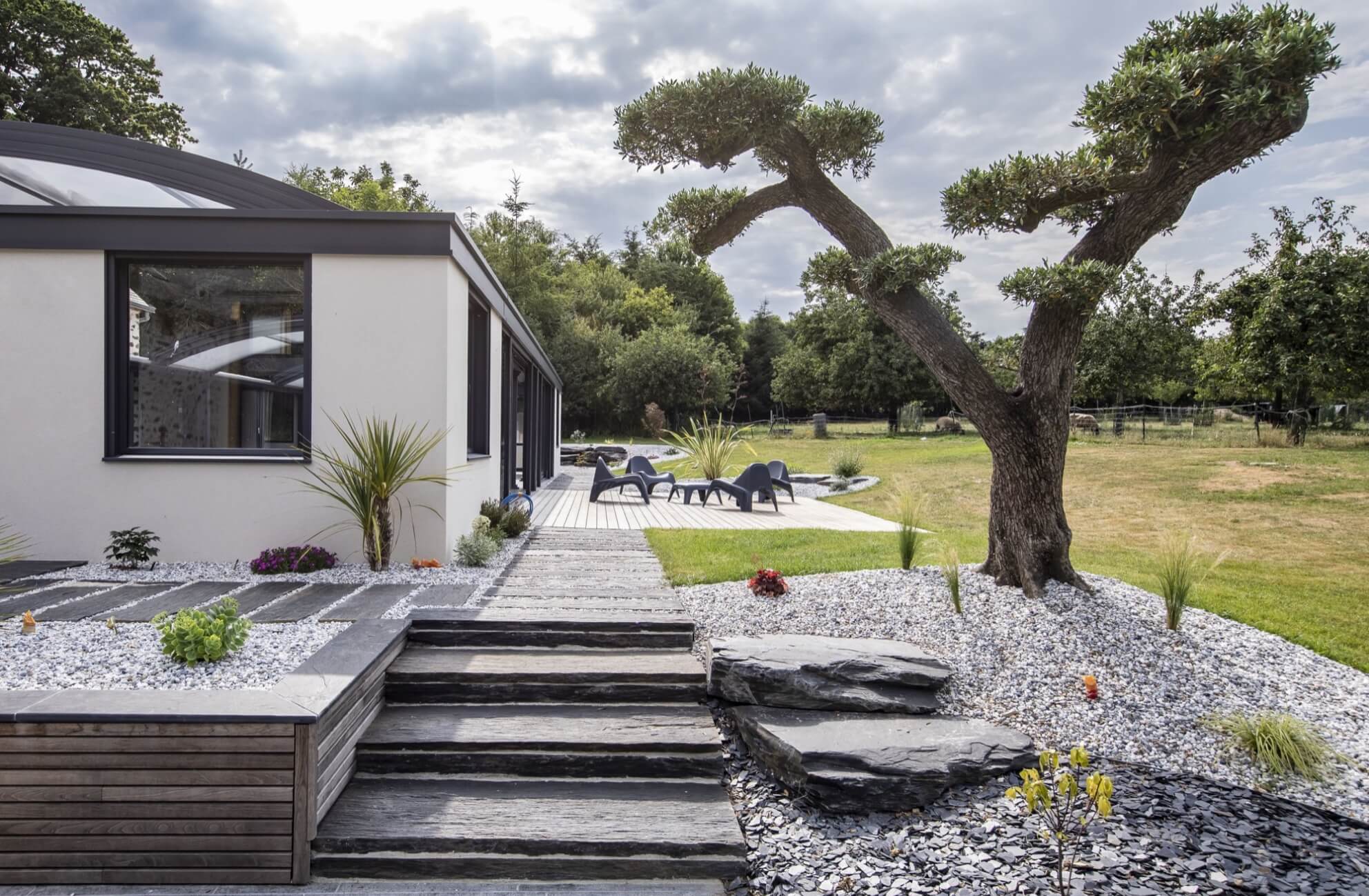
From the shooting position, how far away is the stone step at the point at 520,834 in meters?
2.40

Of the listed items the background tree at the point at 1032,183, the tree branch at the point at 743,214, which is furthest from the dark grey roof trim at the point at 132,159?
the background tree at the point at 1032,183

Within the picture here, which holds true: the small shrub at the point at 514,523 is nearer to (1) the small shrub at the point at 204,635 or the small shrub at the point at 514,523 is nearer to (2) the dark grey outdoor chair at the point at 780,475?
(1) the small shrub at the point at 204,635

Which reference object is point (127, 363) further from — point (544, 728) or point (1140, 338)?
point (1140, 338)

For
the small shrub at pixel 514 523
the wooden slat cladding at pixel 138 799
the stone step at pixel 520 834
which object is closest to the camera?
the wooden slat cladding at pixel 138 799

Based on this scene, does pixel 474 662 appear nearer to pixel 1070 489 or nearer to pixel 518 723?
pixel 518 723

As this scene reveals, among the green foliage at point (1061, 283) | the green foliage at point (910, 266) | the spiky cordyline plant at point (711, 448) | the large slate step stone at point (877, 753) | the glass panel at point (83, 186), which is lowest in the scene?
the large slate step stone at point (877, 753)

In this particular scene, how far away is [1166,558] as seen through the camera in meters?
4.14

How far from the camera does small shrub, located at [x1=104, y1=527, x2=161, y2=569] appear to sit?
183 inches

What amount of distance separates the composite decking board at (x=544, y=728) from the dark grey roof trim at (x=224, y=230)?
9.92 ft

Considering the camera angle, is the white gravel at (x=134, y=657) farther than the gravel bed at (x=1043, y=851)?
Yes

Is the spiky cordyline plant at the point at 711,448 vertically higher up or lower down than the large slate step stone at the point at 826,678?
higher up

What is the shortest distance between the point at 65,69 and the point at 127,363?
1834 cm

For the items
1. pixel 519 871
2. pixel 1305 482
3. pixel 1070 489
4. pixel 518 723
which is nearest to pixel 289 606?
pixel 518 723

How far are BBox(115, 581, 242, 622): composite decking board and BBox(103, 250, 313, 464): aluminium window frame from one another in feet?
3.10
